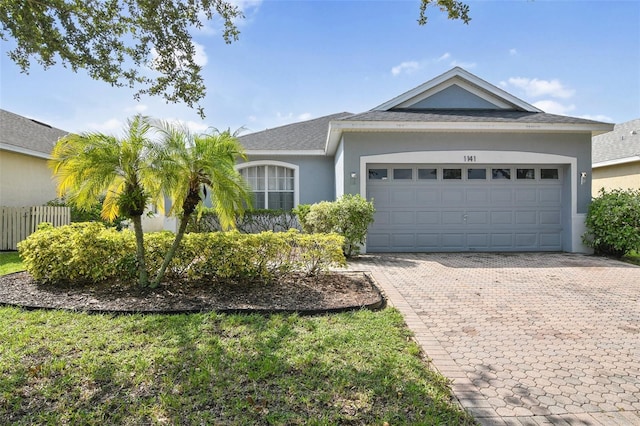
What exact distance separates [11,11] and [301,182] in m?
9.86

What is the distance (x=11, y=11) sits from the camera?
4.73m

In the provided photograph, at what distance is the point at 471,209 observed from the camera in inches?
440

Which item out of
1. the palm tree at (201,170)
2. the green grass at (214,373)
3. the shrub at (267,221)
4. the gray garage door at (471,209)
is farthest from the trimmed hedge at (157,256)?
the shrub at (267,221)

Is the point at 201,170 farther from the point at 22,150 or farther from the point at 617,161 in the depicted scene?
the point at 617,161

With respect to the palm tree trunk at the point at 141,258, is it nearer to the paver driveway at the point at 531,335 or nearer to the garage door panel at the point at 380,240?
the paver driveway at the point at 531,335

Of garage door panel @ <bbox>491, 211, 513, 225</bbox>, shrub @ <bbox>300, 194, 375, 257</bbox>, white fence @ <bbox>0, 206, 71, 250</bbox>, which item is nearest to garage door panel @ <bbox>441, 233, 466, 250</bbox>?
garage door panel @ <bbox>491, 211, 513, 225</bbox>

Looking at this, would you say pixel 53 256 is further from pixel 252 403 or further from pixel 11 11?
pixel 252 403

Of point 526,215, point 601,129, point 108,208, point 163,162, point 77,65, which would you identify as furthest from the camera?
point 526,215

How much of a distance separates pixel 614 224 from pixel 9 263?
16.0m

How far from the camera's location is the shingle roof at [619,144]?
625 inches

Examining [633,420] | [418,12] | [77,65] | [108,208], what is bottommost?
[633,420]

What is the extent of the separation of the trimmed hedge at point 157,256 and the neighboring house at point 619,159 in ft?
56.1

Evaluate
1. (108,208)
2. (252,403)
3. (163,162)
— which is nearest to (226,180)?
(163,162)

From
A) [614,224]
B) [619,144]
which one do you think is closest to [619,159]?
[619,144]
